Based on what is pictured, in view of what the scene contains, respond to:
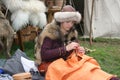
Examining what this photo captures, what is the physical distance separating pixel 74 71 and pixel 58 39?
0.41m

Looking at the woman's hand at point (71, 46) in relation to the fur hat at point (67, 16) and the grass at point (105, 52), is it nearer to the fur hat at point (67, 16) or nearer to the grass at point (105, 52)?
the fur hat at point (67, 16)

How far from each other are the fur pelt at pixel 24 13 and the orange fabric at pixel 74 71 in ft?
8.96

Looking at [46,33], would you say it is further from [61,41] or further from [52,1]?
[52,1]

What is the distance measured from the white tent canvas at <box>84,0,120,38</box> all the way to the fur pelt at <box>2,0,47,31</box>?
2.33 m

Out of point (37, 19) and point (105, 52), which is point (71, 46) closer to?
point (37, 19)

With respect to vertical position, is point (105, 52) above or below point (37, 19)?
below

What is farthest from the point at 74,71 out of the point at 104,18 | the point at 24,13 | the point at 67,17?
the point at 104,18

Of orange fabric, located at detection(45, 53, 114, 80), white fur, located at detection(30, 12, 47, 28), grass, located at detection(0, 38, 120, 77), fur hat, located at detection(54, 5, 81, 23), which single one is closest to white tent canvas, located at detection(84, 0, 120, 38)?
grass, located at detection(0, 38, 120, 77)

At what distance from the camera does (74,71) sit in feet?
12.8

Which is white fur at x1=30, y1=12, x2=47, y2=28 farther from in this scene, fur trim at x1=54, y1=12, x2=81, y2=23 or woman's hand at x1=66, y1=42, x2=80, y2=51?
woman's hand at x1=66, y1=42, x2=80, y2=51

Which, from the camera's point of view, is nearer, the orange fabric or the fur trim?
the orange fabric

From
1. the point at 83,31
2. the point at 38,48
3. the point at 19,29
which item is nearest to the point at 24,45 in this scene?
the point at 19,29

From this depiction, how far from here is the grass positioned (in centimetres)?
625

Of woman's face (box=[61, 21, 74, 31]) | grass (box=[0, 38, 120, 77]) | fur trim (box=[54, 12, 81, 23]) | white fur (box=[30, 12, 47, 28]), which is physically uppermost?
fur trim (box=[54, 12, 81, 23])
